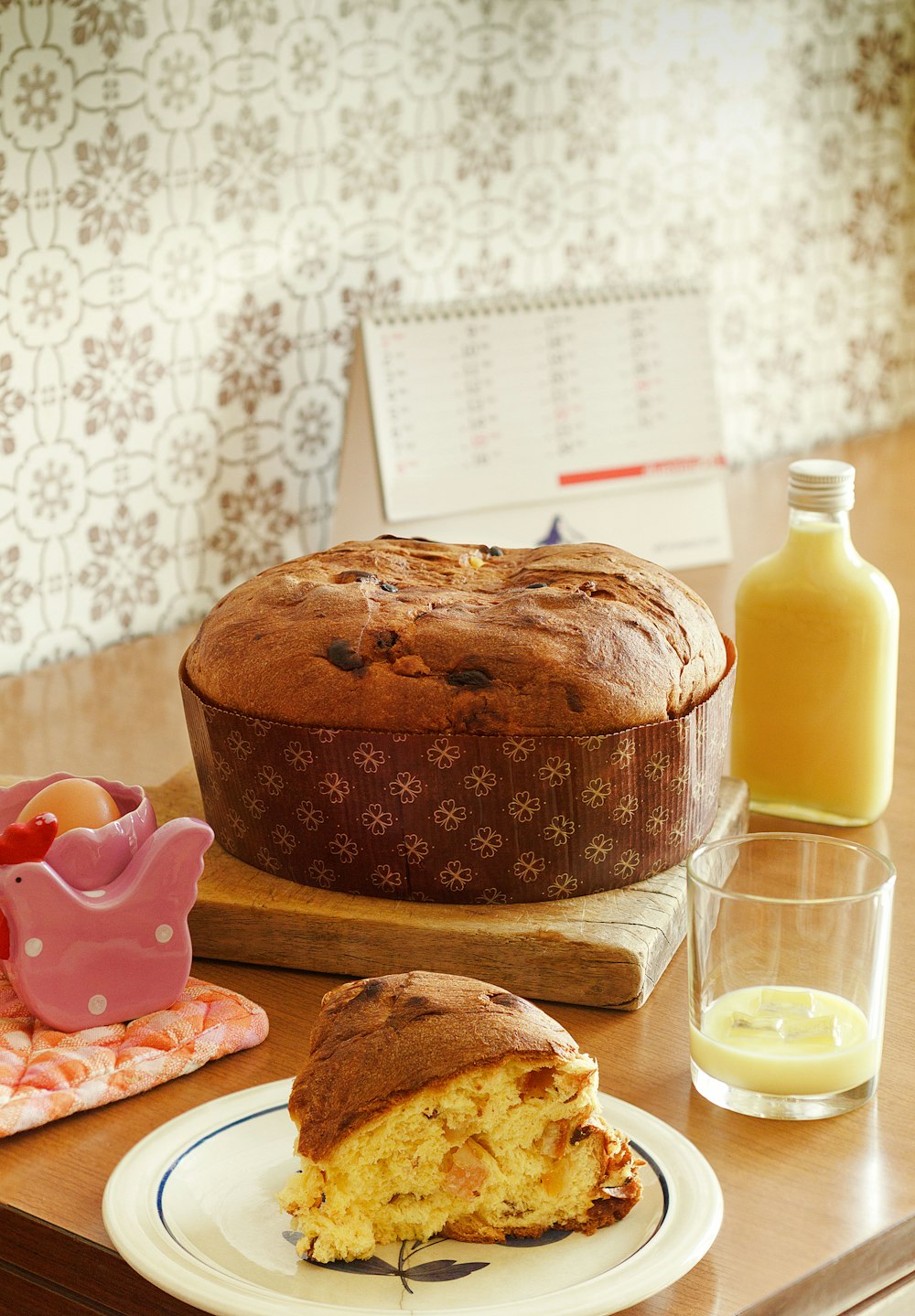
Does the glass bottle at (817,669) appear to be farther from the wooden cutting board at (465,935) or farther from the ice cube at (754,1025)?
the ice cube at (754,1025)

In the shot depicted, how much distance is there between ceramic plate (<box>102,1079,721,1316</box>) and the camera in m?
0.55

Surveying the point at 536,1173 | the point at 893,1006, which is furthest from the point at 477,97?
the point at 536,1173

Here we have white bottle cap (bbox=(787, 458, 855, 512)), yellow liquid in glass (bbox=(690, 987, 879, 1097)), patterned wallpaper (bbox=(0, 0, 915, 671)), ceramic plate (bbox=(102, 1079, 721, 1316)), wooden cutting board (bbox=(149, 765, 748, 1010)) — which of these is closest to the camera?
ceramic plate (bbox=(102, 1079, 721, 1316))

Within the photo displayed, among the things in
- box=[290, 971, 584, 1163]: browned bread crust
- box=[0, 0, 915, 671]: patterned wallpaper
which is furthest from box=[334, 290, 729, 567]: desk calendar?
box=[290, 971, 584, 1163]: browned bread crust

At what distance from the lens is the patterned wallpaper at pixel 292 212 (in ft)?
4.67

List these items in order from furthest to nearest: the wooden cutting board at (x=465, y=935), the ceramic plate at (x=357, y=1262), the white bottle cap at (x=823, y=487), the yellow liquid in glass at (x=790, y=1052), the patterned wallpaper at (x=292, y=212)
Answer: the patterned wallpaper at (x=292, y=212) → the white bottle cap at (x=823, y=487) → the wooden cutting board at (x=465, y=935) → the yellow liquid in glass at (x=790, y=1052) → the ceramic plate at (x=357, y=1262)

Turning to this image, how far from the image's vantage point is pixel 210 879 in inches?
35.0

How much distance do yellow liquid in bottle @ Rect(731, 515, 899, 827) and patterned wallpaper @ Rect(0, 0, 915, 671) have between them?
2.45ft

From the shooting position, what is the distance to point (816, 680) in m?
0.99

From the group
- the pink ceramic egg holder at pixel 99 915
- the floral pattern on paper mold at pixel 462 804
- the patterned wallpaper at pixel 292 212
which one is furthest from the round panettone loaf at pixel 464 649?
the patterned wallpaper at pixel 292 212

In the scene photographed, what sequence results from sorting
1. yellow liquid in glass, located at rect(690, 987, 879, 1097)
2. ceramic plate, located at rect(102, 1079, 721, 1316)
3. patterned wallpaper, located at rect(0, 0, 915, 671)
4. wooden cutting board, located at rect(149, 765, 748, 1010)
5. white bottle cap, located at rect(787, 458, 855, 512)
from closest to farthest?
1. ceramic plate, located at rect(102, 1079, 721, 1316)
2. yellow liquid in glass, located at rect(690, 987, 879, 1097)
3. wooden cutting board, located at rect(149, 765, 748, 1010)
4. white bottle cap, located at rect(787, 458, 855, 512)
5. patterned wallpaper, located at rect(0, 0, 915, 671)

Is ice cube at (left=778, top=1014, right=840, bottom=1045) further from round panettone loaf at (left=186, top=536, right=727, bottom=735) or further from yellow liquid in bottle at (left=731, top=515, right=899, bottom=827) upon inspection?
yellow liquid in bottle at (left=731, top=515, right=899, bottom=827)

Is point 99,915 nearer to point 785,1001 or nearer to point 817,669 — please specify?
point 785,1001

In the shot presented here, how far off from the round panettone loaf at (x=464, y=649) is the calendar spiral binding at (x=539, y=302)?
74 cm
